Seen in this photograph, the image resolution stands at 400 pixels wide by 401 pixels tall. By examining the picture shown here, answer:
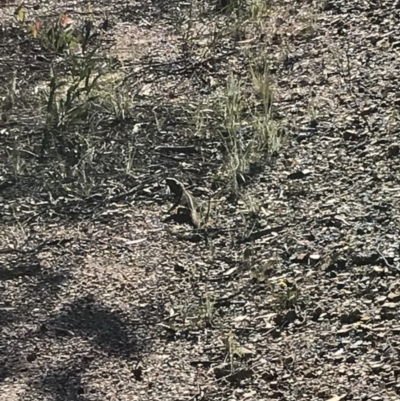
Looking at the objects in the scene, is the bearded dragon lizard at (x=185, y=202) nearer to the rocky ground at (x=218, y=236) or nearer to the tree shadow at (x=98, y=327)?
the rocky ground at (x=218, y=236)

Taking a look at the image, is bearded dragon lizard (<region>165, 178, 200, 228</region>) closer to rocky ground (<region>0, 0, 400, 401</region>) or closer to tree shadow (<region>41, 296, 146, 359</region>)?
rocky ground (<region>0, 0, 400, 401</region>)

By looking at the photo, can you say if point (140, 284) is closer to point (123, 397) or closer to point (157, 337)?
point (157, 337)

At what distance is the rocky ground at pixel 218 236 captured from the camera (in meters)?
2.83

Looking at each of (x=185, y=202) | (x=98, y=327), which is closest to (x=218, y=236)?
(x=185, y=202)

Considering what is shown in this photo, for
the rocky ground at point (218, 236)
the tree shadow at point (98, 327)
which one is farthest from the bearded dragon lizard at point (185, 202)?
the tree shadow at point (98, 327)

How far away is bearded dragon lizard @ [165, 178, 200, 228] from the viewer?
3.55 meters

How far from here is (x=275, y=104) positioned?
421cm

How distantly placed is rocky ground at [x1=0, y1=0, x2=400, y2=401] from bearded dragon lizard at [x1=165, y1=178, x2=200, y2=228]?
1.9 inches

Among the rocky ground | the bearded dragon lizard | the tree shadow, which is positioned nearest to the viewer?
the rocky ground

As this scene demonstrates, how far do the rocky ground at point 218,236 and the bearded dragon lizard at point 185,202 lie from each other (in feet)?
0.16

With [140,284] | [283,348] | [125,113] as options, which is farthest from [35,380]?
[125,113]

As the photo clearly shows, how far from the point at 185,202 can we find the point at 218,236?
252 mm

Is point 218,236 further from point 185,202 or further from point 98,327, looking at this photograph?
point 98,327

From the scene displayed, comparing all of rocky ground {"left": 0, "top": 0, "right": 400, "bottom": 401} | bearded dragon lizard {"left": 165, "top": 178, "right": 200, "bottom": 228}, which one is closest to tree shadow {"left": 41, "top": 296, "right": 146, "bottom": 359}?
rocky ground {"left": 0, "top": 0, "right": 400, "bottom": 401}
